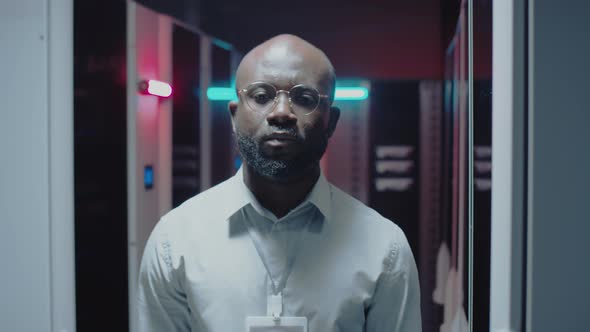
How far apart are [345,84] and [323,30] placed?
1.17ft

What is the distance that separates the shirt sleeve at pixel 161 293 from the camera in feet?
4.31

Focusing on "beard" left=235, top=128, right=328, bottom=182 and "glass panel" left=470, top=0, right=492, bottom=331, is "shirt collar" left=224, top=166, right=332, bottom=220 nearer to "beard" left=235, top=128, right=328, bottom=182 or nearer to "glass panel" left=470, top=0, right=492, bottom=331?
"beard" left=235, top=128, right=328, bottom=182

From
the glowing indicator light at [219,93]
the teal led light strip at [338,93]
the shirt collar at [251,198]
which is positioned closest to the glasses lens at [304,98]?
the shirt collar at [251,198]

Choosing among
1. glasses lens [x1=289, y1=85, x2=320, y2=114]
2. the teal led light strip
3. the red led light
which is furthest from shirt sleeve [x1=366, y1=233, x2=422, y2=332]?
the red led light

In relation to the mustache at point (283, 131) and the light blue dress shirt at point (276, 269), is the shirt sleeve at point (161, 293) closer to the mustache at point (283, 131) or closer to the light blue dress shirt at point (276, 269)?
the light blue dress shirt at point (276, 269)

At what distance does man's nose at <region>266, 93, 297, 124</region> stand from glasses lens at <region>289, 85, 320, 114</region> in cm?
2

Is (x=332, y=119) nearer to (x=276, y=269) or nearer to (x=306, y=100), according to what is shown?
(x=306, y=100)

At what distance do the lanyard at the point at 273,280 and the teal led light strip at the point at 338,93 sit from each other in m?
1.17

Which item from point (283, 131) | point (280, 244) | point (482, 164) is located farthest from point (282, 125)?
point (482, 164)

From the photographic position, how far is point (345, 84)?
2945 mm

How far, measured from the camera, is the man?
48.3 inches

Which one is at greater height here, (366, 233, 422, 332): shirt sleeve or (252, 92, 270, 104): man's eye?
(252, 92, 270, 104): man's eye

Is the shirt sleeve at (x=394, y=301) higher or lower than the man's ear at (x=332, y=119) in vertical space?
lower
